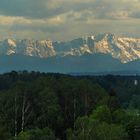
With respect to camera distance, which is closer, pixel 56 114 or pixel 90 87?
pixel 56 114

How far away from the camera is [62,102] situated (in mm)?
112875

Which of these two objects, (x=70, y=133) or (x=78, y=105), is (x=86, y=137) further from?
(x=78, y=105)

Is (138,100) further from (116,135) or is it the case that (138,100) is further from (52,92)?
(116,135)

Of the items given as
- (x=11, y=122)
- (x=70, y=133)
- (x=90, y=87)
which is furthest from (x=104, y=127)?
(x=90, y=87)

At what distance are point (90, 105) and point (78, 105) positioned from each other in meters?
2.97

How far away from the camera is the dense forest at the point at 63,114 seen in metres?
73.5

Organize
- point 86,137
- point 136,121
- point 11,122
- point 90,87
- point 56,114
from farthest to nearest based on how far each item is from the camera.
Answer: point 90,87, point 56,114, point 11,122, point 136,121, point 86,137

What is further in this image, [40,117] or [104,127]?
[40,117]

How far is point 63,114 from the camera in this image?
107 meters

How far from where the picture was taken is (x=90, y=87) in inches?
4717

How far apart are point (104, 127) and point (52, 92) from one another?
35.9 meters

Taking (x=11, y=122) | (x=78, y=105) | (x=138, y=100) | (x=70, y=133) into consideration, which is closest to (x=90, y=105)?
(x=78, y=105)

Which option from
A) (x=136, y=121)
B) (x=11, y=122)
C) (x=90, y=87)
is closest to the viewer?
(x=136, y=121)

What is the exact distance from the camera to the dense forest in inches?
2894
